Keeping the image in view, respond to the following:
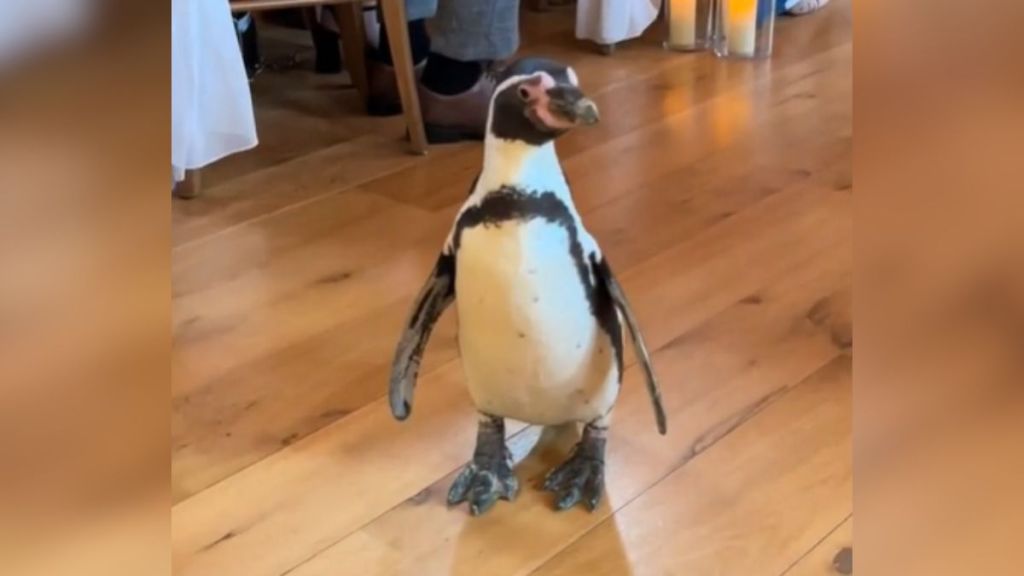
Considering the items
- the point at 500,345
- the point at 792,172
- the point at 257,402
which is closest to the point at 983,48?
the point at 500,345

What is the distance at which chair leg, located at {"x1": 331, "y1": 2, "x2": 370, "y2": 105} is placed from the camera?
1939 mm

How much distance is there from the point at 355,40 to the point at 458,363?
86 cm

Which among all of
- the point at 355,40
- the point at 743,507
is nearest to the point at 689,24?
the point at 355,40

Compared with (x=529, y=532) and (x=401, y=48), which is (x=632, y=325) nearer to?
(x=529, y=532)

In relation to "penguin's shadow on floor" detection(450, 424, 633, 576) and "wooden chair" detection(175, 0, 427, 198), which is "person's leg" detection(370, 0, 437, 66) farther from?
"penguin's shadow on floor" detection(450, 424, 633, 576)

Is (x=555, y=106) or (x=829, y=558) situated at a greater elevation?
(x=555, y=106)

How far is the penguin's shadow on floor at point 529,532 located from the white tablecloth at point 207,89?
0.67 meters

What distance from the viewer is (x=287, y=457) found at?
1.10m

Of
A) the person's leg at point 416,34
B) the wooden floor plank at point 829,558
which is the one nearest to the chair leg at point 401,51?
the person's leg at point 416,34

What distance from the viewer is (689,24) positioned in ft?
7.19

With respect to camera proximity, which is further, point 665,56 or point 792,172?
point 665,56

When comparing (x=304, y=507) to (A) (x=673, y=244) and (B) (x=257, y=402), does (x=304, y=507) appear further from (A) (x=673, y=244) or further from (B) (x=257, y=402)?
(A) (x=673, y=244)

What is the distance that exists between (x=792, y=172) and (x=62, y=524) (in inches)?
59.0

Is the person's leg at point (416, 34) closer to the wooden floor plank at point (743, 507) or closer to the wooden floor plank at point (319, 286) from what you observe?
the wooden floor plank at point (319, 286)
